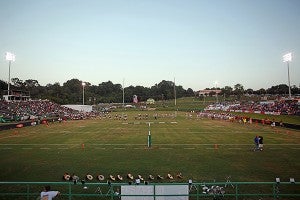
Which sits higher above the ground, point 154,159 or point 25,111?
point 25,111

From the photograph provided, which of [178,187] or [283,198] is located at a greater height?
[178,187]

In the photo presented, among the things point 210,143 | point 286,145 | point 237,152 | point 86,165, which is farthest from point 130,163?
point 286,145

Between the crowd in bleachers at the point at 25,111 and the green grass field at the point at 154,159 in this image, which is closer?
the green grass field at the point at 154,159

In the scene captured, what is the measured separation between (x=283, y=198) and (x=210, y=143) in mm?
19316

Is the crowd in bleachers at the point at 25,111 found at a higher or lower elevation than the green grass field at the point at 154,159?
higher

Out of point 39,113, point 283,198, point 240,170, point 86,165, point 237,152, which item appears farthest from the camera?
point 39,113

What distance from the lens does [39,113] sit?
8112 cm

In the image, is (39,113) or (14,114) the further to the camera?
(39,113)

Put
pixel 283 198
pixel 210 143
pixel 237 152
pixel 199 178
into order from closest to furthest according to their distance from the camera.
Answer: pixel 283 198
pixel 199 178
pixel 237 152
pixel 210 143

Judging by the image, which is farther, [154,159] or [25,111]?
[25,111]

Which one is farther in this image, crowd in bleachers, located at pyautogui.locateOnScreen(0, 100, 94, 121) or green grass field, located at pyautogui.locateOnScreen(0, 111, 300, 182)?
crowd in bleachers, located at pyautogui.locateOnScreen(0, 100, 94, 121)

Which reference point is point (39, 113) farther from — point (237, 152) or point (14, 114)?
point (237, 152)

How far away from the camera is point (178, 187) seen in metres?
11.2

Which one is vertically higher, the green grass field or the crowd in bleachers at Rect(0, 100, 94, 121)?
the crowd in bleachers at Rect(0, 100, 94, 121)
